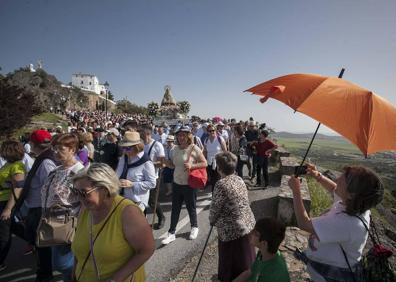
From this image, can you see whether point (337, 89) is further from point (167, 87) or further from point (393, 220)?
point (167, 87)

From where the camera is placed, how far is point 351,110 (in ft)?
6.82

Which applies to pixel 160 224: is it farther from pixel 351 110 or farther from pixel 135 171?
pixel 351 110

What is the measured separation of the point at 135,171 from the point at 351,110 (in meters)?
2.84

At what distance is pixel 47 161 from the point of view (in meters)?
3.25

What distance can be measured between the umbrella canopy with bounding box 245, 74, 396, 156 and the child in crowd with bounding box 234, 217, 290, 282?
3.26ft

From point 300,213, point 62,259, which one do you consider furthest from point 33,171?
point 300,213

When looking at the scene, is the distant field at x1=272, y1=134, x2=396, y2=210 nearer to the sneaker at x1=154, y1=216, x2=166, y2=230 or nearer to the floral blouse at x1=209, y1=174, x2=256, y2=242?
the floral blouse at x1=209, y1=174, x2=256, y2=242

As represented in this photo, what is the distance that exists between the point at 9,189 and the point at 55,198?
1417 mm

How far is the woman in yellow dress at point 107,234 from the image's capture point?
1864 millimetres

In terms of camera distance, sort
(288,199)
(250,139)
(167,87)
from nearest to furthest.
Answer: (288,199), (250,139), (167,87)

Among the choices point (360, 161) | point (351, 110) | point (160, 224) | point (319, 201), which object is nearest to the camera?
point (351, 110)

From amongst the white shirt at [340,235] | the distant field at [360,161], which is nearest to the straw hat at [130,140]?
the white shirt at [340,235]

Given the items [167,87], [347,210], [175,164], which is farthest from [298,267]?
[167,87]

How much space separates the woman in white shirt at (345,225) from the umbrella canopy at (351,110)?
0.85 feet
